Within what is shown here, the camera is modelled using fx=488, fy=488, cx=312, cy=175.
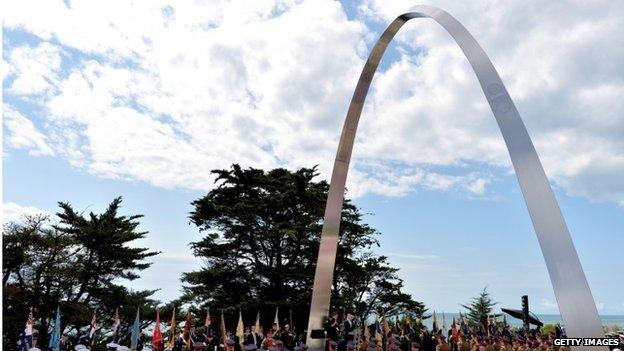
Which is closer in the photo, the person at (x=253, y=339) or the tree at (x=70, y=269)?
the person at (x=253, y=339)

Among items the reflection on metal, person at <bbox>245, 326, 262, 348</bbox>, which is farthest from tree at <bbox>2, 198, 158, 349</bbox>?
the reflection on metal

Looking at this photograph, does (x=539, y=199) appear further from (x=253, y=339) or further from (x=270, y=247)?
(x=270, y=247)

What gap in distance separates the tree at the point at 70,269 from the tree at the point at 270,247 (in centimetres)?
394

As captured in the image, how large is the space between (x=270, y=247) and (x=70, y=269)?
11.1 m

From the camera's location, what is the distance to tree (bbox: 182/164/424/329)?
2800 centimetres

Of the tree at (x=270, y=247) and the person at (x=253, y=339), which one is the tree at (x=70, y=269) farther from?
the person at (x=253, y=339)

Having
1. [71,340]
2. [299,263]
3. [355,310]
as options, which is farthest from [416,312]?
[71,340]

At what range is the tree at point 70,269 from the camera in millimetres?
24906

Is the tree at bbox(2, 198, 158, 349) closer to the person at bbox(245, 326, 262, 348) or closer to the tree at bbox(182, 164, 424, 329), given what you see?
the tree at bbox(182, 164, 424, 329)

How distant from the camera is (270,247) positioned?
30.0 m

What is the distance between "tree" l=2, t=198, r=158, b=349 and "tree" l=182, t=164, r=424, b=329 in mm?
3938

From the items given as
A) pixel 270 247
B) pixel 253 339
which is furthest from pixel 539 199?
pixel 270 247

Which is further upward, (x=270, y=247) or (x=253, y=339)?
(x=270, y=247)

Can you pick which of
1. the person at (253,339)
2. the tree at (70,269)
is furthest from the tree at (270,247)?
the person at (253,339)
